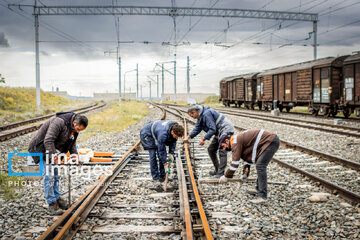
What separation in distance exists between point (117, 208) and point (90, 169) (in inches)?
99.1

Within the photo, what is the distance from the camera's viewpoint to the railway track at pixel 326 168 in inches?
207

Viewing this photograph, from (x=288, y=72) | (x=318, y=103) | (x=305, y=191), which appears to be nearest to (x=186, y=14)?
(x=288, y=72)

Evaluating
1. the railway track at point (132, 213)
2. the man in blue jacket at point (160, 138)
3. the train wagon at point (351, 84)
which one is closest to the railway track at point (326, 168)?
the railway track at point (132, 213)

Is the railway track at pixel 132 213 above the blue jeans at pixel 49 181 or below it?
below

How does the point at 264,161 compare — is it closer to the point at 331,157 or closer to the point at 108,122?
the point at 331,157

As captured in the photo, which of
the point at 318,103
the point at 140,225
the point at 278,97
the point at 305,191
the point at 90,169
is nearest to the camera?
the point at 140,225

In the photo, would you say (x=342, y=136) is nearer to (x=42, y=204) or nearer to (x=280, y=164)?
(x=280, y=164)

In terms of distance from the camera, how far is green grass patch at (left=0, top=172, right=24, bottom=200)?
5047 millimetres

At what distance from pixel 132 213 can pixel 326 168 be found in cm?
494

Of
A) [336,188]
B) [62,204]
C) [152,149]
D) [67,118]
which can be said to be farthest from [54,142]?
[336,188]

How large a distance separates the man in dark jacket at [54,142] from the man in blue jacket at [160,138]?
1.47 m

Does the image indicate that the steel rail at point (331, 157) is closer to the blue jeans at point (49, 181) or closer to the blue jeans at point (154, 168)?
the blue jeans at point (154, 168)

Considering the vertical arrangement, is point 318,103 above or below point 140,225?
above

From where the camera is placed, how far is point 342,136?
1057 centimetres
